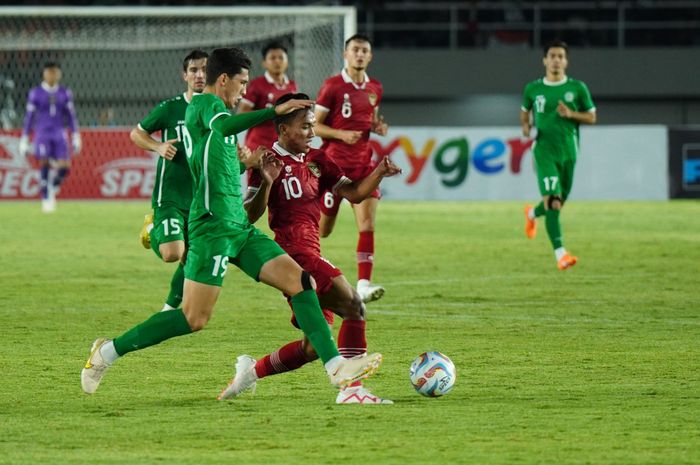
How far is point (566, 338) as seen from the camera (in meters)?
9.53

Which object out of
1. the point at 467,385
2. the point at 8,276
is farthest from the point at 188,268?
the point at 8,276

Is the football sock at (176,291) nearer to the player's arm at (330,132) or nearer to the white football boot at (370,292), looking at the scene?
the white football boot at (370,292)

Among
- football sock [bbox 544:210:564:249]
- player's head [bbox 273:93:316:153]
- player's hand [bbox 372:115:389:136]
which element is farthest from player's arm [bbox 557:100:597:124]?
player's head [bbox 273:93:316:153]

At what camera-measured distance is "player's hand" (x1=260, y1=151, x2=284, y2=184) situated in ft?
23.1

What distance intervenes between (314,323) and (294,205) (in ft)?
2.75

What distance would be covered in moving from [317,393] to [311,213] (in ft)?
3.11

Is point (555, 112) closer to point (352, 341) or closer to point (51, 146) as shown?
point (352, 341)

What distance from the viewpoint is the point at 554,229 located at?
49.0ft

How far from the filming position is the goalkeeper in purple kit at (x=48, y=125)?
24125 mm

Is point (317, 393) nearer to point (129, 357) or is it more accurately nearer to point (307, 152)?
point (307, 152)

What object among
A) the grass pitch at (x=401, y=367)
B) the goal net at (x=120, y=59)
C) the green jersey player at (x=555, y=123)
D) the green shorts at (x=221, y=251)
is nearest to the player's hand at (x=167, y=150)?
the grass pitch at (x=401, y=367)

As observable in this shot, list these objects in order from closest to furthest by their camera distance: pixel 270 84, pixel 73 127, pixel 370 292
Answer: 1. pixel 370 292
2. pixel 270 84
3. pixel 73 127

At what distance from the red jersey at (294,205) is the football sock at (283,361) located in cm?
50

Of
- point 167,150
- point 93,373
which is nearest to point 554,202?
point 167,150
